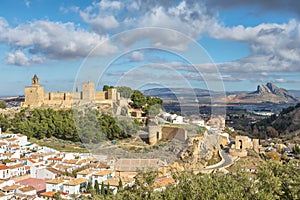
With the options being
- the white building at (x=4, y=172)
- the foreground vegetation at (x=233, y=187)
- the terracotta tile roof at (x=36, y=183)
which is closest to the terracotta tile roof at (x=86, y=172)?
the terracotta tile roof at (x=36, y=183)

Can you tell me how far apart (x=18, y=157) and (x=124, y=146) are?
428cm

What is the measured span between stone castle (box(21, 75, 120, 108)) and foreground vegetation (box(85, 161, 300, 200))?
574 inches

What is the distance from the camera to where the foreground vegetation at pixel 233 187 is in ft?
17.3

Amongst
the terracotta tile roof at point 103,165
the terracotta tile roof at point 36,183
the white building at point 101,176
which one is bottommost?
the terracotta tile roof at point 36,183

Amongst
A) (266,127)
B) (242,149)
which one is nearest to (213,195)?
(242,149)

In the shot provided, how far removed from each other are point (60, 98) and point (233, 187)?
19387mm

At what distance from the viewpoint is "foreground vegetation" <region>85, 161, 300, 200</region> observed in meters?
5.28

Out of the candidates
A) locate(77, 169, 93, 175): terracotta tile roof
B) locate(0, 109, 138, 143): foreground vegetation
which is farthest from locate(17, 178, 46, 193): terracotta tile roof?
locate(0, 109, 138, 143): foreground vegetation

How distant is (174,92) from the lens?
1126cm

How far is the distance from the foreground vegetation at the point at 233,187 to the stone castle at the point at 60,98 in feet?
47.8

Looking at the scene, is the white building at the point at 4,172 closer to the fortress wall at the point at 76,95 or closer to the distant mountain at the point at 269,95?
the fortress wall at the point at 76,95

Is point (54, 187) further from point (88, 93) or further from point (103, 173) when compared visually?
point (88, 93)

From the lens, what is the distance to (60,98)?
23.4 m

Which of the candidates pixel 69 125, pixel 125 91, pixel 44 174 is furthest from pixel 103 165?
pixel 125 91
